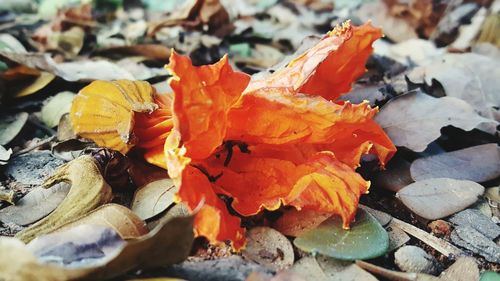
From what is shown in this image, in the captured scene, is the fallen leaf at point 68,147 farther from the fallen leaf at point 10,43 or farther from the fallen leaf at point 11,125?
the fallen leaf at point 10,43

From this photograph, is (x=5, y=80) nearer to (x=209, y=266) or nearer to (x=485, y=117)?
(x=209, y=266)

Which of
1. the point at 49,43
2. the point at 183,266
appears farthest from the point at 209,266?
the point at 49,43

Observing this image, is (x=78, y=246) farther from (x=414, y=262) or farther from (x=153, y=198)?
(x=414, y=262)

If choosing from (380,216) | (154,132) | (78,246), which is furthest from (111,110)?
(380,216)

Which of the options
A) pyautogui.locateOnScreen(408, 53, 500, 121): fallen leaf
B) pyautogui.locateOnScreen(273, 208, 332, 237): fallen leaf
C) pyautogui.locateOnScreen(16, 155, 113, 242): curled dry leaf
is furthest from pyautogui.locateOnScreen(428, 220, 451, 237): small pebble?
pyautogui.locateOnScreen(16, 155, 113, 242): curled dry leaf

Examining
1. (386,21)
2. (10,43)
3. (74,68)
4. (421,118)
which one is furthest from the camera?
(386,21)

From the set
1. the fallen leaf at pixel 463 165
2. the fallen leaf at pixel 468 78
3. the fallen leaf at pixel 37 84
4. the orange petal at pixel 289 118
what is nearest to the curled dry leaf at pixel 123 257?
the orange petal at pixel 289 118
